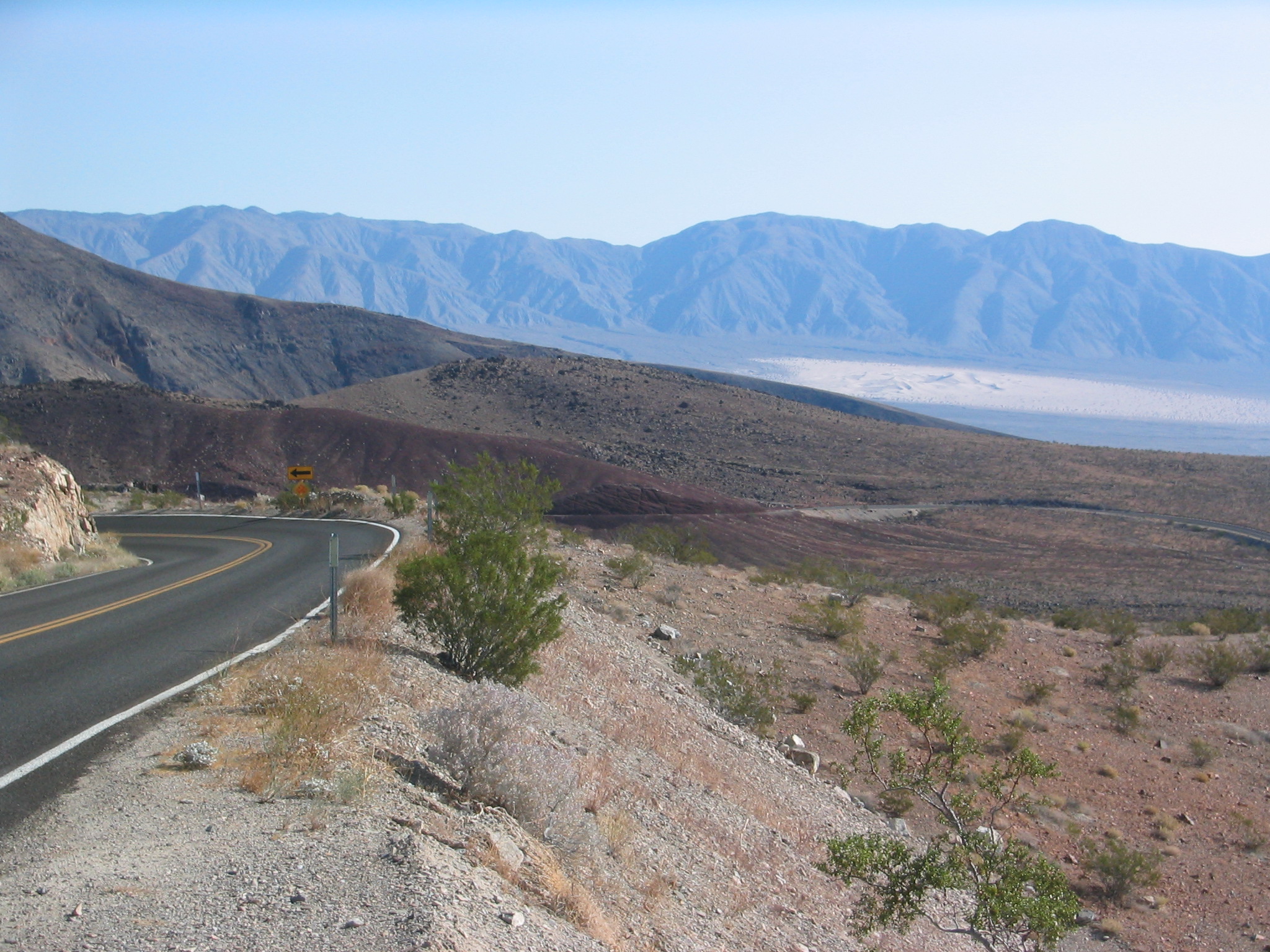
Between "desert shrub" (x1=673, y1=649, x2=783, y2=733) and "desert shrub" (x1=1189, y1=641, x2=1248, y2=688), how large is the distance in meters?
10.8

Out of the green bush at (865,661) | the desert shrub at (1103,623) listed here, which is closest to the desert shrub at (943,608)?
the desert shrub at (1103,623)

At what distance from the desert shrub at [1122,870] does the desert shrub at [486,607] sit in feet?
25.4

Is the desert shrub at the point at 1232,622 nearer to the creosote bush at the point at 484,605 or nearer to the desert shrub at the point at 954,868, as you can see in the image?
the desert shrub at the point at 954,868

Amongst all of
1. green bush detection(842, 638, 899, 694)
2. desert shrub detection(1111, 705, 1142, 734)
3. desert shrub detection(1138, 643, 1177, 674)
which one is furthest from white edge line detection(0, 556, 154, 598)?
desert shrub detection(1138, 643, 1177, 674)

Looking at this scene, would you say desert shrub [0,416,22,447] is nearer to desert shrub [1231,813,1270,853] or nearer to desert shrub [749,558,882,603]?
desert shrub [749,558,882,603]

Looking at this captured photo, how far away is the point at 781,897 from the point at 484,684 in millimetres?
3187

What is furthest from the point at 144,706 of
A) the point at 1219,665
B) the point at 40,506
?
the point at 1219,665

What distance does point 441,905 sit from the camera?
4895 millimetres

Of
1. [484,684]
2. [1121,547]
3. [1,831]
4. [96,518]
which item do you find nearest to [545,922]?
[484,684]

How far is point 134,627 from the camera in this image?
38.8 ft

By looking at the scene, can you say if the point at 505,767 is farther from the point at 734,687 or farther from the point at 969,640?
the point at 969,640

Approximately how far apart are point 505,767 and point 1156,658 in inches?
785

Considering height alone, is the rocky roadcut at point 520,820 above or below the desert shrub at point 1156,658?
above

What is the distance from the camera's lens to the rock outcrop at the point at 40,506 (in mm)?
17750
